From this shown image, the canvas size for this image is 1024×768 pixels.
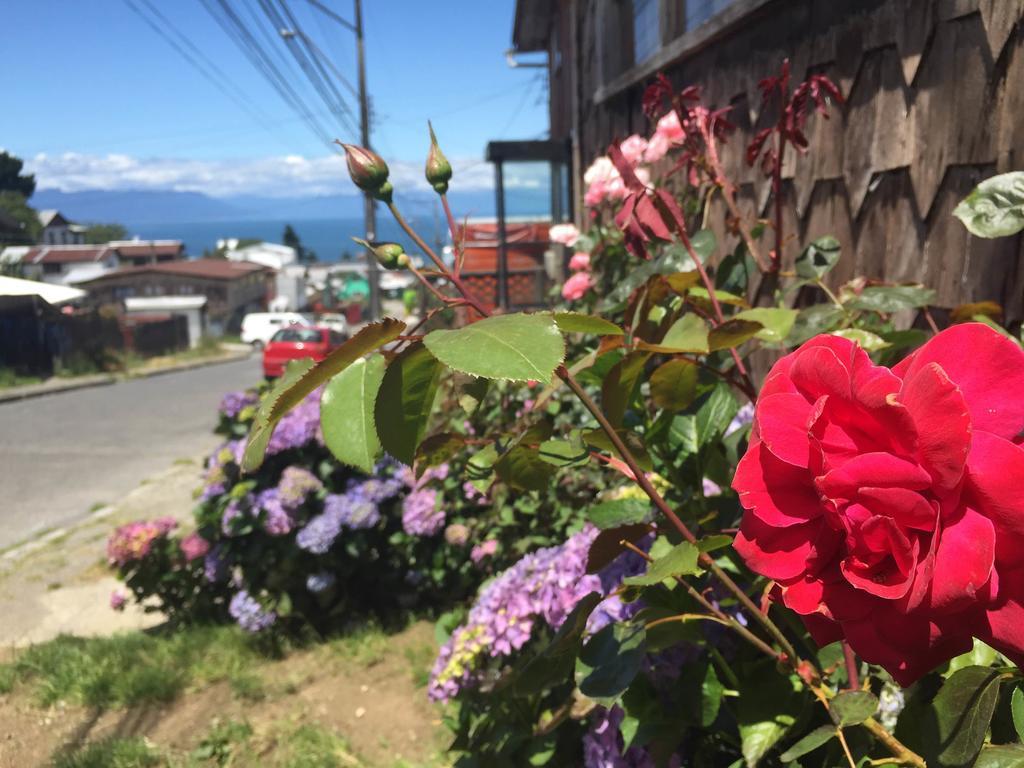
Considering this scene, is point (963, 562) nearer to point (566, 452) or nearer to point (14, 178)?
point (566, 452)

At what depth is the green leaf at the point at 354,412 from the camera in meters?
0.67

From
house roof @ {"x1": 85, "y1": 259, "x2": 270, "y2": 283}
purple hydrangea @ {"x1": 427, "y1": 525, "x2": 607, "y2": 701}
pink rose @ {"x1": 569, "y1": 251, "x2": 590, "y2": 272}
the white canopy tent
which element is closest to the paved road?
pink rose @ {"x1": 569, "y1": 251, "x2": 590, "y2": 272}

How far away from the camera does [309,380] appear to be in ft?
2.04

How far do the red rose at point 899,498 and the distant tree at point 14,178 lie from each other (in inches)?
1666

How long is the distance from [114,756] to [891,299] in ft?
→ 7.78

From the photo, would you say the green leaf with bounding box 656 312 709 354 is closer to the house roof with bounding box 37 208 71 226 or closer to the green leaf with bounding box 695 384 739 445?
the green leaf with bounding box 695 384 739 445

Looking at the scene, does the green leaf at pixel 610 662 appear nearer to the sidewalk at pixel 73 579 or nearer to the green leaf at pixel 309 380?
the green leaf at pixel 309 380

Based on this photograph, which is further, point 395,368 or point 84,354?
A: point 84,354

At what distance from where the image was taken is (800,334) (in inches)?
43.3

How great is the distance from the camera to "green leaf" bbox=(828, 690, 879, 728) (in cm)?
73

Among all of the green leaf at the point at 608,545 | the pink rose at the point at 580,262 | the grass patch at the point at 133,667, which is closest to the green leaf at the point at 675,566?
the green leaf at the point at 608,545

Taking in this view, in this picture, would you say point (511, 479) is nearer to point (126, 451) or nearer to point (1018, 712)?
point (1018, 712)

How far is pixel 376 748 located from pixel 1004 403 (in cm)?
226

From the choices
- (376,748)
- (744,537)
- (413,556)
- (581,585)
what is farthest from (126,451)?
(744,537)
